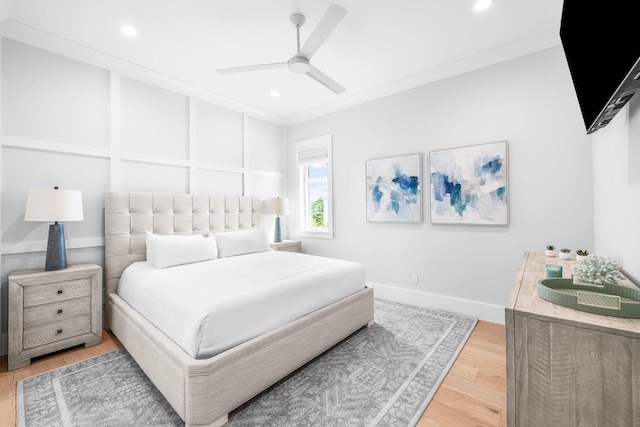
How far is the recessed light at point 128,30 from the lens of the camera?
2426 millimetres

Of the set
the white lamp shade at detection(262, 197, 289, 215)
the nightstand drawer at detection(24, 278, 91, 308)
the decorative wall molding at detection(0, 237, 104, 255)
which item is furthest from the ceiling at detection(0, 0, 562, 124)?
the nightstand drawer at detection(24, 278, 91, 308)

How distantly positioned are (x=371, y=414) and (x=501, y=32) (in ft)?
11.0

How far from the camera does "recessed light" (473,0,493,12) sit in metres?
2.16

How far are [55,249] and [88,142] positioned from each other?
3.72ft

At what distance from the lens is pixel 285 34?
8.33 feet

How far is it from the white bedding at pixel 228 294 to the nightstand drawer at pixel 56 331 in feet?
1.17

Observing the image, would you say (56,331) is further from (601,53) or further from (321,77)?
(601,53)

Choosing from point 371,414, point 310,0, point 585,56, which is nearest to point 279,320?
point 371,414

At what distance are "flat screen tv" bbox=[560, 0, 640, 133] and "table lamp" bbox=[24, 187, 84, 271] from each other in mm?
3519

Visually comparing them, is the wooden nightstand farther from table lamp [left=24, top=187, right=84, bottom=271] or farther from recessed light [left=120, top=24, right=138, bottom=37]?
recessed light [left=120, top=24, right=138, bottom=37]

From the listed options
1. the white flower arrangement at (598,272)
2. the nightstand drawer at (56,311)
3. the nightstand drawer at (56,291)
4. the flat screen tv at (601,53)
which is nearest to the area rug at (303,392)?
the nightstand drawer at (56,311)

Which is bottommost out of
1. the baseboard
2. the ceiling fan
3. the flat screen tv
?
the baseboard

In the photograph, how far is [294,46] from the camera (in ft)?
8.99

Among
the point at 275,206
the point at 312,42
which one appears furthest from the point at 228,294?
the point at 275,206
